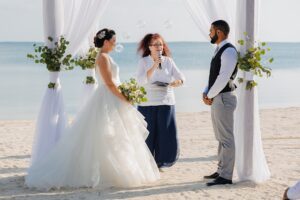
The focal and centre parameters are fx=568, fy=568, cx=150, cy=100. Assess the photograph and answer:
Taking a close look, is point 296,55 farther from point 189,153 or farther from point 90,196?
point 90,196

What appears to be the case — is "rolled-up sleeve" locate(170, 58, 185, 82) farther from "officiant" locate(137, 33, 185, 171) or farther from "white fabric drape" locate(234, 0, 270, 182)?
"white fabric drape" locate(234, 0, 270, 182)

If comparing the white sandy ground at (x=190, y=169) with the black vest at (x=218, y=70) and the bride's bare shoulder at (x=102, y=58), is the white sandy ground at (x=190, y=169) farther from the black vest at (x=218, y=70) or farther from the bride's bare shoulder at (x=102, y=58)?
the bride's bare shoulder at (x=102, y=58)

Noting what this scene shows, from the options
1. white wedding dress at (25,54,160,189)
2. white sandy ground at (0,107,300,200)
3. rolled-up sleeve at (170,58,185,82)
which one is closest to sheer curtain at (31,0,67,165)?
white wedding dress at (25,54,160,189)

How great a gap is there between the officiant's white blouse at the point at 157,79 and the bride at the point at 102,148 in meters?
0.55

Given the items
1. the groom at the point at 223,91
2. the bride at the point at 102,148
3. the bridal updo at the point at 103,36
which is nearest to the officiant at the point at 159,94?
the bride at the point at 102,148

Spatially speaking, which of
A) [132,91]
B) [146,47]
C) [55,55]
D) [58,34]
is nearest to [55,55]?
[55,55]

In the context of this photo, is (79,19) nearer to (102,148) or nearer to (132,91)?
(132,91)

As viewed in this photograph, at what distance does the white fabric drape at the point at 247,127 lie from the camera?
6.28 m

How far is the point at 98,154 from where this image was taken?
19.9 ft

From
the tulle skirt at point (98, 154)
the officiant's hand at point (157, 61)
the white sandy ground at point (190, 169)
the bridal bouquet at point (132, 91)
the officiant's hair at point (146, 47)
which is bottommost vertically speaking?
the white sandy ground at point (190, 169)

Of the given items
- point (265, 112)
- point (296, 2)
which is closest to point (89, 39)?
point (265, 112)

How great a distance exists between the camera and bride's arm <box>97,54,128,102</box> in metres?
6.14

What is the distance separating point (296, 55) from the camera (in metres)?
49.6

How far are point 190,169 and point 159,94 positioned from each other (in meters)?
1.10
